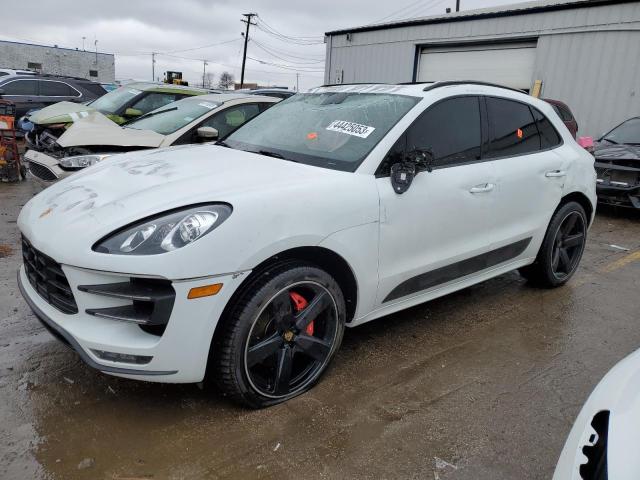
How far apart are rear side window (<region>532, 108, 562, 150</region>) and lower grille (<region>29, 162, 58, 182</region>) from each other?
453 cm

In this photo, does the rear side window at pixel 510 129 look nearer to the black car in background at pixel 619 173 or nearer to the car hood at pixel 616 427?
the car hood at pixel 616 427

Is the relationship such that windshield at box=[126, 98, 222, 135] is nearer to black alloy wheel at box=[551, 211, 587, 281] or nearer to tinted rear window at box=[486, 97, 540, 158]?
tinted rear window at box=[486, 97, 540, 158]

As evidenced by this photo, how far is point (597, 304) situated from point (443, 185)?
2132 mm

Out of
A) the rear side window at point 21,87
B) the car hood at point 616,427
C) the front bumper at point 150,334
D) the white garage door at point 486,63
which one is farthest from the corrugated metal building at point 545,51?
the front bumper at point 150,334

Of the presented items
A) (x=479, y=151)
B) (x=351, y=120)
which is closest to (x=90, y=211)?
(x=351, y=120)

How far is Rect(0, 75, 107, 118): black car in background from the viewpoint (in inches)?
504

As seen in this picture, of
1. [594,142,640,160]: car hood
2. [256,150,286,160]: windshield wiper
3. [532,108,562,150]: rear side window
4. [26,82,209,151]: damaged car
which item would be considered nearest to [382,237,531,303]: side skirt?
[532,108,562,150]: rear side window

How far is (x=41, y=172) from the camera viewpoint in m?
5.52

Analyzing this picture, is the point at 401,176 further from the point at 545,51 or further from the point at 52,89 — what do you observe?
the point at 52,89

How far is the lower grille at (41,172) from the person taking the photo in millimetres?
5318

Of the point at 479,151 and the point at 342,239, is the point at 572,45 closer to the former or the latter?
the point at 479,151

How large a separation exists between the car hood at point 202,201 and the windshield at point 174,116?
309cm

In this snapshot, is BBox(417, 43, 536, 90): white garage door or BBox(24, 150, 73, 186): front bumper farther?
BBox(417, 43, 536, 90): white garage door

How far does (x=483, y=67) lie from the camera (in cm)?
1478
